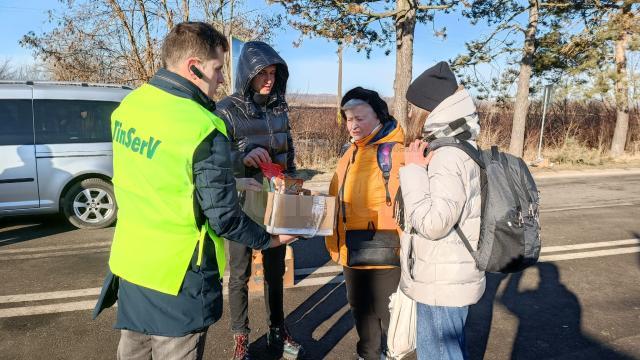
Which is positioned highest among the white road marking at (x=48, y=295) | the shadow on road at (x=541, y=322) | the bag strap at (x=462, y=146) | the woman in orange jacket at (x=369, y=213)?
the bag strap at (x=462, y=146)

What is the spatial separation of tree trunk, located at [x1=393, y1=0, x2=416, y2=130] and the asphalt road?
23.6 ft

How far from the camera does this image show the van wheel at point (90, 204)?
6.31 metres

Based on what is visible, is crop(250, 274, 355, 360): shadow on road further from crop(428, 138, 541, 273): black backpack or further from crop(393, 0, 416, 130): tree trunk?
crop(393, 0, 416, 130): tree trunk

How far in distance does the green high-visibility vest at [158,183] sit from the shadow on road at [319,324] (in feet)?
5.48

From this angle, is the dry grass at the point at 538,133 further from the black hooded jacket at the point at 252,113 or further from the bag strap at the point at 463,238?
Result: the bag strap at the point at 463,238

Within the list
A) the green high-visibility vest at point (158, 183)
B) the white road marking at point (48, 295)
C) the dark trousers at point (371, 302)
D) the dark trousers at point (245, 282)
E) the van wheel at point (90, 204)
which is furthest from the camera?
the van wheel at point (90, 204)

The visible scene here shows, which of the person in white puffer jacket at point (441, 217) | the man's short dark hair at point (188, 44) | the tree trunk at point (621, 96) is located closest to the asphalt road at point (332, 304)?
the person in white puffer jacket at point (441, 217)

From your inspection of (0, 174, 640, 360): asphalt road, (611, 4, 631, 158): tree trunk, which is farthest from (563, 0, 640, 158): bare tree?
(0, 174, 640, 360): asphalt road

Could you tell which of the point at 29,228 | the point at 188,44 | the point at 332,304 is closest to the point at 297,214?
the point at 188,44

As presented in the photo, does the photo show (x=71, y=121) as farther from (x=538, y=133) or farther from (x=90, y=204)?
(x=538, y=133)

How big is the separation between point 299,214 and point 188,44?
0.82 meters

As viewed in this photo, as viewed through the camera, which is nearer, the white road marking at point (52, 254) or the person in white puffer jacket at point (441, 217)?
the person in white puffer jacket at point (441, 217)

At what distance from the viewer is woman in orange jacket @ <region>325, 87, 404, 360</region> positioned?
2334 millimetres

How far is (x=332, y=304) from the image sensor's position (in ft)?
12.7
